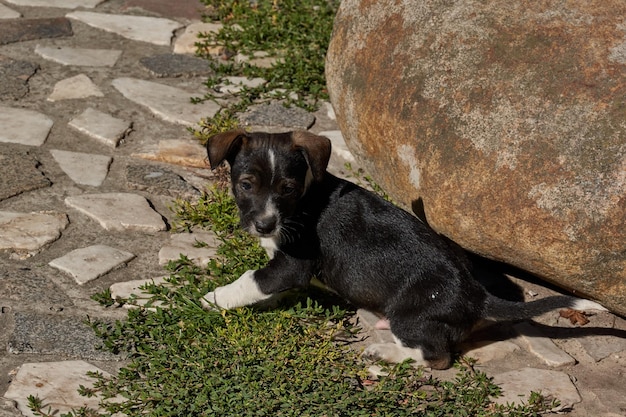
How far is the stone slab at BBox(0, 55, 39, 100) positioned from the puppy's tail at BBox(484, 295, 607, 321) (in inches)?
191

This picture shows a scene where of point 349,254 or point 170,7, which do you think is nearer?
point 349,254

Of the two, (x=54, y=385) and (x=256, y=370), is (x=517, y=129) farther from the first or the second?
(x=54, y=385)

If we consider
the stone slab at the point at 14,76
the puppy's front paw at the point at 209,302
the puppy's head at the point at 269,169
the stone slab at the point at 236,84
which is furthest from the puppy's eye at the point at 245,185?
the stone slab at the point at 14,76

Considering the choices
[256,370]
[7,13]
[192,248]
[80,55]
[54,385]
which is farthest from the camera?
[7,13]

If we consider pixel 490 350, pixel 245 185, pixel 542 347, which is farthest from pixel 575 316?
pixel 245 185

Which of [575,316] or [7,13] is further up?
[575,316]

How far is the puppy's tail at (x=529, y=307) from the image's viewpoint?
4.98m

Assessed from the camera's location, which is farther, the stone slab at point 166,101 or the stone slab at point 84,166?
the stone slab at point 166,101

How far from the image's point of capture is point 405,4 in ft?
20.3

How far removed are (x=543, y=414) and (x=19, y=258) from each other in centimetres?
338

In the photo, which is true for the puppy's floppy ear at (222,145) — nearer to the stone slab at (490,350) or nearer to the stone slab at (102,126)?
the stone slab at (490,350)

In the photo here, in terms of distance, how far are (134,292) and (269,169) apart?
1.25 metres

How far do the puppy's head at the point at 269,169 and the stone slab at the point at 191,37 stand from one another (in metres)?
4.29

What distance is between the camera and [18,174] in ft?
22.2
